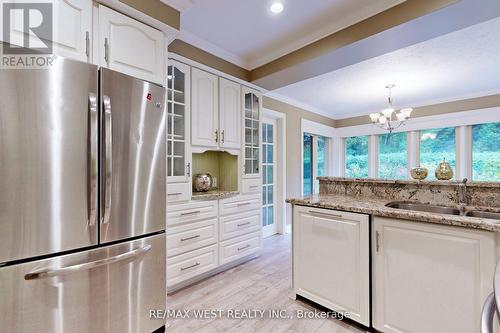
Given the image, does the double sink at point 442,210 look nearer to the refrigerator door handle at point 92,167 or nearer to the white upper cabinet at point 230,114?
the white upper cabinet at point 230,114

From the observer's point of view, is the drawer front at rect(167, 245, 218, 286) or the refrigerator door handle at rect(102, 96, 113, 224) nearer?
the refrigerator door handle at rect(102, 96, 113, 224)

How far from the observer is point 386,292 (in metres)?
1.63

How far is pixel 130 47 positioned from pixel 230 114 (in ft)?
4.39

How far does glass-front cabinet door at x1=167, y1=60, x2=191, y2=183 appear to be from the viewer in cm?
230

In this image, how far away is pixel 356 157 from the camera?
6.25m

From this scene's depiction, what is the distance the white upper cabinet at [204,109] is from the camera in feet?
8.11

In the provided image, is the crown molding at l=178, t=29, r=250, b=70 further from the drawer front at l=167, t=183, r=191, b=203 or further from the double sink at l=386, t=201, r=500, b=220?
the double sink at l=386, t=201, r=500, b=220

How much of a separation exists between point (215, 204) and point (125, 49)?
1677mm

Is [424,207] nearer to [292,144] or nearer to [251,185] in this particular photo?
[251,185]

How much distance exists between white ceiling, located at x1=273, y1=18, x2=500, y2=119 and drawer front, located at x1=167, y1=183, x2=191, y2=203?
8.61 feet

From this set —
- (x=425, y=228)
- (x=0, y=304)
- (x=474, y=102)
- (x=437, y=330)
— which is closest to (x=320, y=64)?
(x=425, y=228)

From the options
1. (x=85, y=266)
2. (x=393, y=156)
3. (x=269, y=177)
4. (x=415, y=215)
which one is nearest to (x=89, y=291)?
(x=85, y=266)

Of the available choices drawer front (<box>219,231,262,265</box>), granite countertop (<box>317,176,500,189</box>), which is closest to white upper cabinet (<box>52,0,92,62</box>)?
drawer front (<box>219,231,262,265</box>)

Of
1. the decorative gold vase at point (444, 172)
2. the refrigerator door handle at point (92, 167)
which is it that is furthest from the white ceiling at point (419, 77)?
the refrigerator door handle at point (92, 167)
